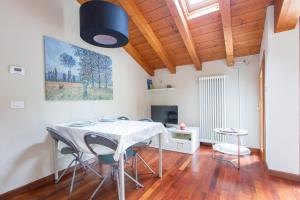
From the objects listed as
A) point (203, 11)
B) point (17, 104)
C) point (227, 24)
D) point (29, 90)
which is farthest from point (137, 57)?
point (17, 104)

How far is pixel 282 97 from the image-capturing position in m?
2.32

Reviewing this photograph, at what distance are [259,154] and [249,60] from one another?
1.98 metres

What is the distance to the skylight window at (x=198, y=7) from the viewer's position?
2.66m

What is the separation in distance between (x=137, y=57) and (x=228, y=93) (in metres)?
2.35

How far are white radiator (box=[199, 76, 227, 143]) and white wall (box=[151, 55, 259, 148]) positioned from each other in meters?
0.15

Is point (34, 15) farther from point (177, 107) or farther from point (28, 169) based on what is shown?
point (177, 107)

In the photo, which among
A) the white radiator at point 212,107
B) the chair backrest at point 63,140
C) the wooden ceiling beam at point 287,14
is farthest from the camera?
the white radiator at point 212,107

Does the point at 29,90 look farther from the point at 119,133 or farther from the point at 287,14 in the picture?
the point at 287,14

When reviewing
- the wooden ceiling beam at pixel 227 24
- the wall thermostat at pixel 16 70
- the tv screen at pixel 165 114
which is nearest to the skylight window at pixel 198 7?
the wooden ceiling beam at pixel 227 24

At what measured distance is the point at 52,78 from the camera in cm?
245

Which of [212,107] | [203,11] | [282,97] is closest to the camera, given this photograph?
[282,97]

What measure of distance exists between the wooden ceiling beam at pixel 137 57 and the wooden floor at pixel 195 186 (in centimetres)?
261

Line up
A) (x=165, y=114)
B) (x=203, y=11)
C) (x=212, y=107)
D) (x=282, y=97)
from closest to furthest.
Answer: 1. (x=282, y=97)
2. (x=203, y=11)
3. (x=212, y=107)
4. (x=165, y=114)

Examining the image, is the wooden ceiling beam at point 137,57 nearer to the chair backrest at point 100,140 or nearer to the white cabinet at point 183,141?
the white cabinet at point 183,141
